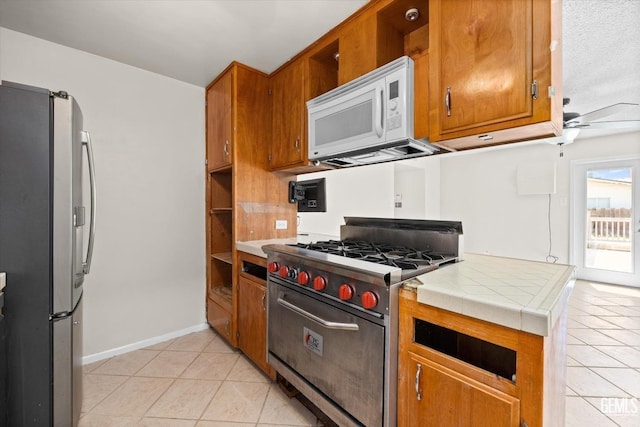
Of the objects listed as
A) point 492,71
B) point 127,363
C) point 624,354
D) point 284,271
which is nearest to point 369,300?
point 284,271

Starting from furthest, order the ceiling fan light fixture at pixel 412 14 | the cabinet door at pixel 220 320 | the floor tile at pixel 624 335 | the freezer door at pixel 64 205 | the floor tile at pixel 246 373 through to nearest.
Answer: the floor tile at pixel 624 335
the cabinet door at pixel 220 320
the floor tile at pixel 246 373
the ceiling fan light fixture at pixel 412 14
the freezer door at pixel 64 205

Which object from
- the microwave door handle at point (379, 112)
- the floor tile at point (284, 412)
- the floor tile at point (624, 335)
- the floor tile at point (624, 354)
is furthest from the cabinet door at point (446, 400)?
the floor tile at point (624, 335)

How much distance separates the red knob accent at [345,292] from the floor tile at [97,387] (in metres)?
1.70

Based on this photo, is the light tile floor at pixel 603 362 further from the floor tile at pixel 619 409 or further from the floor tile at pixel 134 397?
the floor tile at pixel 134 397

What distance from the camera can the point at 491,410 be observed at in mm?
860

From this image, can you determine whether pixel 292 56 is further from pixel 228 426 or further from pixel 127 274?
pixel 228 426

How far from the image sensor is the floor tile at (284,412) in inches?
62.2

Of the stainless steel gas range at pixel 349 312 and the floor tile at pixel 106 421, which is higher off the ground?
the stainless steel gas range at pixel 349 312

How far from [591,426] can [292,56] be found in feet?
9.75

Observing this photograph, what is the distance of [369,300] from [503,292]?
1.51ft

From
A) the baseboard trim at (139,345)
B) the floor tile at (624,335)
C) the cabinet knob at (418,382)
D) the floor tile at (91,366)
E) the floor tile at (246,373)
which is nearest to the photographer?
the cabinet knob at (418,382)

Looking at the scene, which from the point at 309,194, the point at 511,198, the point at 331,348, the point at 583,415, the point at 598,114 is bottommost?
the point at 583,415

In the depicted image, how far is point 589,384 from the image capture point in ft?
6.40

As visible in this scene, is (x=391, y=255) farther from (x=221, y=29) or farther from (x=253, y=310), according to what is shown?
(x=221, y=29)
